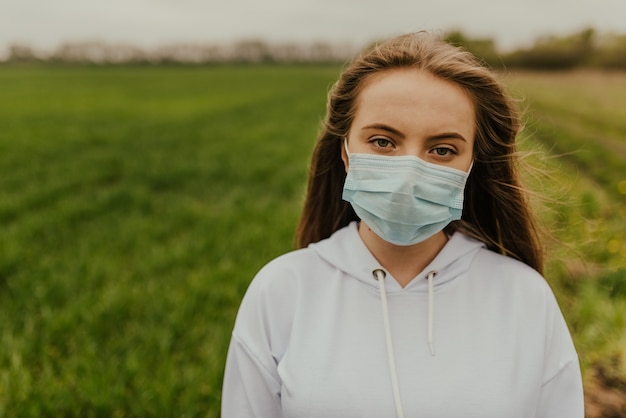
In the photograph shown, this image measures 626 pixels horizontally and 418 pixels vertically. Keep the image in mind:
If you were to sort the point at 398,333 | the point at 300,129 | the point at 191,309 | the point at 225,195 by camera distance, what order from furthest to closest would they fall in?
the point at 300,129 → the point at 225,195 → the point at 191,309 → the point at 398,333

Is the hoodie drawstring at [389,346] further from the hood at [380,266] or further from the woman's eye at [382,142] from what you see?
the woman's eye at [382,142]

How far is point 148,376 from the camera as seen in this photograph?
10.2 ft

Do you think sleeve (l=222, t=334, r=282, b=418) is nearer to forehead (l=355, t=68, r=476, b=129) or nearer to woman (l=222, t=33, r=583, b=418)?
woman (l=222, t=33, r=583, b=418)

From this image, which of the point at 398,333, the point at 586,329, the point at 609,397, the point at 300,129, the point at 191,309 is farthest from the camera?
the point at 300,129

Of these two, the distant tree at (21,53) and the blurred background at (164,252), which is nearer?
the blurred background at (164,252)

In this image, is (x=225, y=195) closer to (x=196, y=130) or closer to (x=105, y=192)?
(x=105, y=192)

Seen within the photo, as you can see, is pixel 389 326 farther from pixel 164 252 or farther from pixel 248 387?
pixel 164 252

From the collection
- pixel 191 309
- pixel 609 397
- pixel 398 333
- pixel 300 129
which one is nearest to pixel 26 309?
pixel 191 309

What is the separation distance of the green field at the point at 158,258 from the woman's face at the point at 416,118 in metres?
0.57

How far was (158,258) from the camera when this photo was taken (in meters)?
4.87

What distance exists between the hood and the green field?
47 centimetres

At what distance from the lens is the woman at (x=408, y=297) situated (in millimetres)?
1452

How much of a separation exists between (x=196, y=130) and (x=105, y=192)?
831 centimetres

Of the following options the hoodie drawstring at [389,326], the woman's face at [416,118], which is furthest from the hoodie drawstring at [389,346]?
the woman's face at [416,118]
